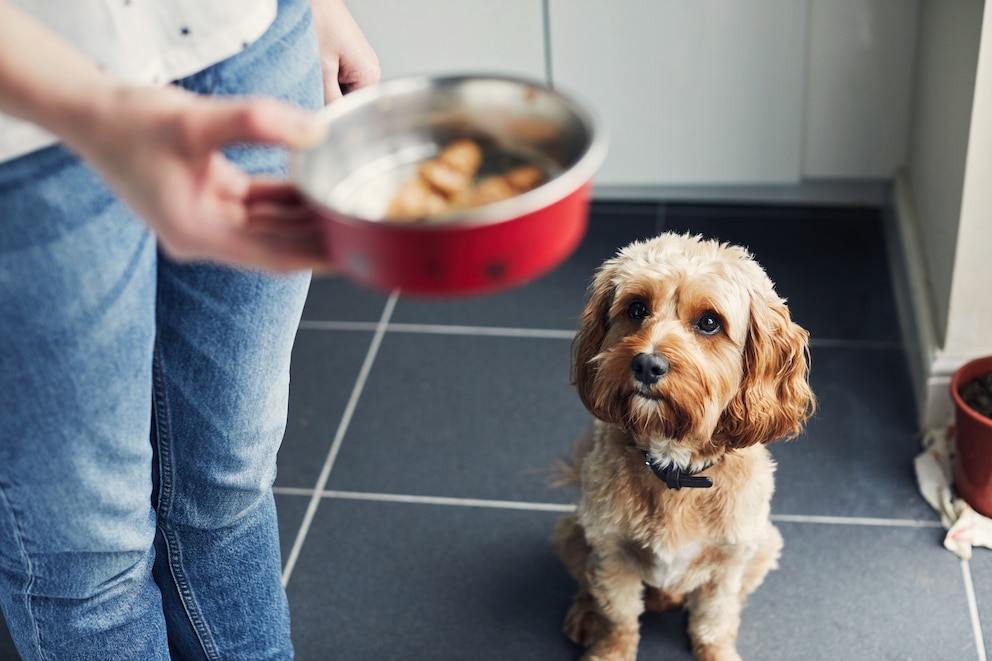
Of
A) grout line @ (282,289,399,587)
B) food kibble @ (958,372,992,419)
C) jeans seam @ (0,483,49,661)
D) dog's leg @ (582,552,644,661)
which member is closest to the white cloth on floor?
food kibble @ (958,372,992,419)

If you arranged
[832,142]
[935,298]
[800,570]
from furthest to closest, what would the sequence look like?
1. [832,142]
2. [935,298]
3. [800,570]

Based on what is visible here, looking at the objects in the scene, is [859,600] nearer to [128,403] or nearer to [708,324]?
[708,324]

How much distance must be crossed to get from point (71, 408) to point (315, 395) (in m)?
1.31

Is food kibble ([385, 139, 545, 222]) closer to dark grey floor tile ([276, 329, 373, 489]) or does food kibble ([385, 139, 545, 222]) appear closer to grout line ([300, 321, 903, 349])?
dark grey floor tile ([276, 329, 373, 489])

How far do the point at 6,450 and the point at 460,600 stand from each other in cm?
100

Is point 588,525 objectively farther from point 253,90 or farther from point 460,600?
point 253,90

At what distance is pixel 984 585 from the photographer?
1725 millimetres

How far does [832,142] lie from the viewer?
8.09 feet

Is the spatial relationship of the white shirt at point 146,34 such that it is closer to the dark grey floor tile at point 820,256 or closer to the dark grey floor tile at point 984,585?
the dark grey floor tile at point 984,585

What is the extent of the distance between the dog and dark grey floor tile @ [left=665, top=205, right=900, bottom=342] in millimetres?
843

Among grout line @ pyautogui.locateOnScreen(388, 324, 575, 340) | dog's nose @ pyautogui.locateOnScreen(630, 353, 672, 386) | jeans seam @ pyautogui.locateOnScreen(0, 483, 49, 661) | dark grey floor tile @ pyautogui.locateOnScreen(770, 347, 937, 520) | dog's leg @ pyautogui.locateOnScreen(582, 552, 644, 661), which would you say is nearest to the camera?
jeans seam @ pyautogui.locateOnScreen(0, 483, 49, 661)

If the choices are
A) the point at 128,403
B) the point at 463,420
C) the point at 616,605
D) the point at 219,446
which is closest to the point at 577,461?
the point at 616,605

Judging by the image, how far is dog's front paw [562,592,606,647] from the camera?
169 centimetres

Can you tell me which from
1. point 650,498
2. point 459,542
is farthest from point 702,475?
point 459,542
